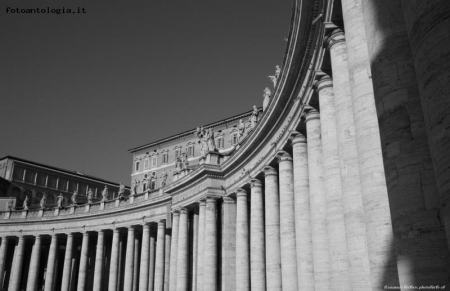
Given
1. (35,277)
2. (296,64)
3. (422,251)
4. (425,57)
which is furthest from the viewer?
(35,277)

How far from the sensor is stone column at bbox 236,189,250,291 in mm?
40781

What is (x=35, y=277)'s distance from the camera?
236 ft

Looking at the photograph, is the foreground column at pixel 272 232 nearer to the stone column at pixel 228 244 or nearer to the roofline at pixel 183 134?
the stone column at pixel 228 244

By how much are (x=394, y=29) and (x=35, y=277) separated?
72.5 m

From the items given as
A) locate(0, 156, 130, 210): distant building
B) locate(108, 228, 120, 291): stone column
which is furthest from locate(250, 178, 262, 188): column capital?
locate(0, 156, 130, 210): distant building

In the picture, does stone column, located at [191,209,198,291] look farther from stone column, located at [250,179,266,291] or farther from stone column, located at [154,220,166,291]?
stone column, located at [250,179,266,291]

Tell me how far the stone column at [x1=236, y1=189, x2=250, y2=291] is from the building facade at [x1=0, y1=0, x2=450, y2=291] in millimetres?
115

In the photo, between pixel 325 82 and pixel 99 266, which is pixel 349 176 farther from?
pixel 99 266

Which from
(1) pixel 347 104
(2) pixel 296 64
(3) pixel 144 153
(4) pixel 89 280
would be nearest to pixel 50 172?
(3) pixel 144 153

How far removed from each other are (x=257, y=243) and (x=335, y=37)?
22711 millimetres

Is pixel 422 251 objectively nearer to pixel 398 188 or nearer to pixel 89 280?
pixel 398 188

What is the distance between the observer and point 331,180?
2206 centimetres

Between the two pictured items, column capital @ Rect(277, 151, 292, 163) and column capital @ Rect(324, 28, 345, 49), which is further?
column capital @ Rect(277, 151, 292, 163)

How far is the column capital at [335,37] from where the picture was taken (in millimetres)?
19969
